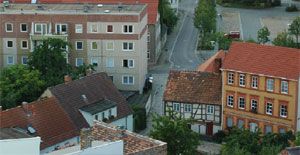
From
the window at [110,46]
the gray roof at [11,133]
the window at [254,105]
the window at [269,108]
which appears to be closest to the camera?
the gray roof at [11,133]

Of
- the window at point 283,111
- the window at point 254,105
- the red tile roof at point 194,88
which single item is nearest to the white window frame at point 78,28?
the red tile roof at point 194,88

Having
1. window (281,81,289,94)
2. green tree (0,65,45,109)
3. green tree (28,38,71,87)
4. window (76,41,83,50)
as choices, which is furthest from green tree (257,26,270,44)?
green tree (0,65,45,109)

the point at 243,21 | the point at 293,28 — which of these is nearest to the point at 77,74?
the point at 293,28

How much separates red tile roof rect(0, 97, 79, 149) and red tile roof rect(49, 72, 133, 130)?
1.05m

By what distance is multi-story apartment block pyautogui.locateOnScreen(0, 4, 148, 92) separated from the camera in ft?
263

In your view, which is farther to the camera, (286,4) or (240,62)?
(286,4)

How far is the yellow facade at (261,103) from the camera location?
206 feet

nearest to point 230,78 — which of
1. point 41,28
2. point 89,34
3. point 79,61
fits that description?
point 89,34

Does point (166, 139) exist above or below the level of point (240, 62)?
below

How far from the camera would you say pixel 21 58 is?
8275 centimetres

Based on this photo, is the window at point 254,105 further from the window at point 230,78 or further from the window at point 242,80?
the window at point 230,78

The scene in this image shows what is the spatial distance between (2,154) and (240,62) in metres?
40.0

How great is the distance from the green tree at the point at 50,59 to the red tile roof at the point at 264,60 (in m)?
19.2

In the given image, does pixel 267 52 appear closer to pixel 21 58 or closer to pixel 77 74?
pixel 77 74
